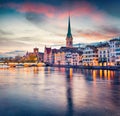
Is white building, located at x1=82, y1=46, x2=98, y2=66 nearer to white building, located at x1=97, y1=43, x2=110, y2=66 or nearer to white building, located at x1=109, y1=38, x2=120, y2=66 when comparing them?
white building, located at x1=97, y1=43, x2=110, y2=66

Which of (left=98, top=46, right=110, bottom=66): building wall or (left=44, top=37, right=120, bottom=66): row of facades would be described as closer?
(left=44, top=37, right=120, bottom=66): row of facades

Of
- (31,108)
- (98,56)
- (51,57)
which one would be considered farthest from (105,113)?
(51,57)

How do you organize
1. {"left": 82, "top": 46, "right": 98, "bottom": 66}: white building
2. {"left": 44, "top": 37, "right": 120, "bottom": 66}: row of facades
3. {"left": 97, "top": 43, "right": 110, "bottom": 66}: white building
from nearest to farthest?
{"left": 44, "top": 37, "right": 120, "bottom": 66}: row of facades
{"left": 97, "top": 43, "right": 110, "bottom": 66}: white building
{"left": 82, "top": 46, "right": 98, "bottom": 66}: white building

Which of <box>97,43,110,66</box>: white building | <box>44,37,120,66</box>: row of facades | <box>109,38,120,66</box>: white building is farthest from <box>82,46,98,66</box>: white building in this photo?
<box>109,38,120,66</box>: white building

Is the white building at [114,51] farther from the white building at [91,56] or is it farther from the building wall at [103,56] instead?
the white building at [91,56]

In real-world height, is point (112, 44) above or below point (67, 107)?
above

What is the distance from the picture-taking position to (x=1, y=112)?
1259 centimetres

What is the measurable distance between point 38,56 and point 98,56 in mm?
116279

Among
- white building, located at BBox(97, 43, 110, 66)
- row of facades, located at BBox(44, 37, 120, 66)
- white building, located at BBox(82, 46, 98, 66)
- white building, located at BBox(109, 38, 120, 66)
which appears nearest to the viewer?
white building, located at BBox(109, 38, 120, 66)

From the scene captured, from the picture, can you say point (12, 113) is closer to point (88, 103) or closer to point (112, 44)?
point (88, 103)

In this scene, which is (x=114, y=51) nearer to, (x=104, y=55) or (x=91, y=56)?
(x=104, y=55)

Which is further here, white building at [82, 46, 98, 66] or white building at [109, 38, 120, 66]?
white building at [82, 46, 98, 66]

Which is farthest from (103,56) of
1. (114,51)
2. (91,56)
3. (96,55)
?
(91,56)

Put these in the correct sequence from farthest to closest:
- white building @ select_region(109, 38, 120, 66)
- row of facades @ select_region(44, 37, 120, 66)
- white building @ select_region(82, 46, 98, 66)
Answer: white building @ select_region(82, 46, 98, 66) → row of facades @ select_region(44, 37, 120, 66) → white building @ select_region(109, 38, 120, 66)
